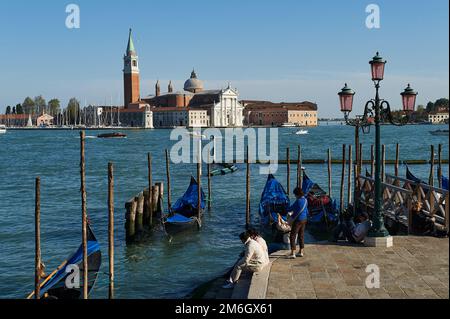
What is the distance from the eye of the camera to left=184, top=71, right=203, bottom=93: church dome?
9981cm

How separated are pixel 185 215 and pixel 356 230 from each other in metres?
5.64

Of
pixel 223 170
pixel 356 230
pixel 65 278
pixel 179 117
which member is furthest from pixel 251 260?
pixel 179 117

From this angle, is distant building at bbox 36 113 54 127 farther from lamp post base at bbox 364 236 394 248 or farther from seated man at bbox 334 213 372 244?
lamp post base at bbox 364 236 394 248

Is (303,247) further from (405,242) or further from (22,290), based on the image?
(22,290)

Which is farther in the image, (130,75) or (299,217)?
(130,75)

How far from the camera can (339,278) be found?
16.4ft

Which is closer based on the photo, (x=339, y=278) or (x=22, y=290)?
(x=339, y=278)

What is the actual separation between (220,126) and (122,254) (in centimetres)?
8106

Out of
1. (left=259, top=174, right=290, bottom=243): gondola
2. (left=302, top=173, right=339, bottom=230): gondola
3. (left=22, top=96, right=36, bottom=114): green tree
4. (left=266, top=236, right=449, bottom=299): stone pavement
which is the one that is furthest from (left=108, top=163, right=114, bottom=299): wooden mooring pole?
(left=22, top=96, right=36, bottom=114): green tree

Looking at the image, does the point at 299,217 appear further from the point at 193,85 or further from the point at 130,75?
the point at 193,85

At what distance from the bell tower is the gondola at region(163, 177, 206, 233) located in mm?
80154

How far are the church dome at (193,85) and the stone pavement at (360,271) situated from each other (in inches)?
3724

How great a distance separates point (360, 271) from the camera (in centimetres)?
521
